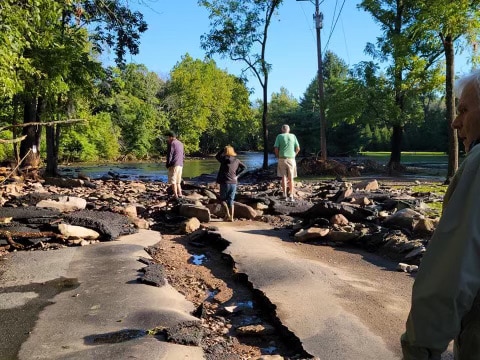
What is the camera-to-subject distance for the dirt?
4.56m

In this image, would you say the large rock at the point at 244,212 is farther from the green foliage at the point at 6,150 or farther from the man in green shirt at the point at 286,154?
the green foliage at the point at 6,150

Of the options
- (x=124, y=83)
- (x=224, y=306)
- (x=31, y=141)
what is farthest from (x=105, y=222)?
(x=124, y=83)

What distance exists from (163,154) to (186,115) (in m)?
7.49

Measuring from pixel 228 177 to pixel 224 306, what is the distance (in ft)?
18.6

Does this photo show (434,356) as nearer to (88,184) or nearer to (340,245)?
(340,245)

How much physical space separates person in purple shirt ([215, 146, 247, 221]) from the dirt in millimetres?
2483

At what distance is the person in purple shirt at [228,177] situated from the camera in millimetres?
11203

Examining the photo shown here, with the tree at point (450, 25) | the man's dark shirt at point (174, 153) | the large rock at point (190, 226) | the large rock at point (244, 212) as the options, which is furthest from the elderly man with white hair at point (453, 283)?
the tree at point (450, 25)

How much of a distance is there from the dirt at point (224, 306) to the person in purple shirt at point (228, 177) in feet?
8.15

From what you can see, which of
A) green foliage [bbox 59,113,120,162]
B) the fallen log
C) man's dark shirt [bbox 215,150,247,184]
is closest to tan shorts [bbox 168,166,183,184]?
man's dark shirt [bbox 215,150,247,184]

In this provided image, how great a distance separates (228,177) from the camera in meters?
11.2

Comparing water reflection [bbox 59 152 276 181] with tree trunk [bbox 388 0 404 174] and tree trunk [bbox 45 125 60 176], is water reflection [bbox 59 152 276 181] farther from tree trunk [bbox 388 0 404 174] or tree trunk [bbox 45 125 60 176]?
tree trunk [bbox 388 0 404 174]

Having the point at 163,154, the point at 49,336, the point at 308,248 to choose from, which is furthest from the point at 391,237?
the point at 163,154

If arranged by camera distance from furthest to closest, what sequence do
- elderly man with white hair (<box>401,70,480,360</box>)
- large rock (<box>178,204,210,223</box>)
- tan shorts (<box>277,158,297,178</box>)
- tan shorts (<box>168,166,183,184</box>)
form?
1. tan shorts (<box>168,166,183,184</box>)
2. tan shorts (<box>277,158,297,178</box>)
3. large rock (<box>178,204,210,223</box>)
4. elderly man with white hair (<box>401,70,480,360</box>)
